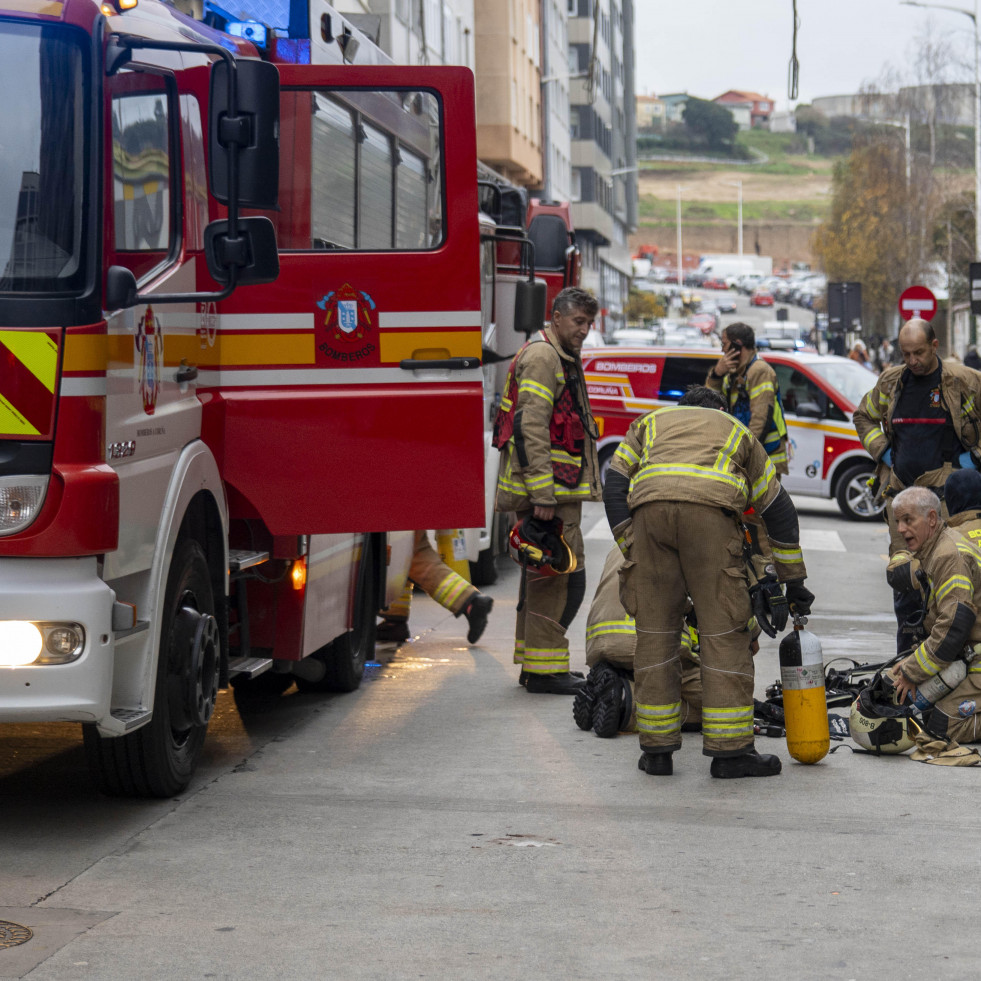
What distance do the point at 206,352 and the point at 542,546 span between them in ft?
7.69

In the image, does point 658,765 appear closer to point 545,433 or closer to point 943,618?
point 943,618

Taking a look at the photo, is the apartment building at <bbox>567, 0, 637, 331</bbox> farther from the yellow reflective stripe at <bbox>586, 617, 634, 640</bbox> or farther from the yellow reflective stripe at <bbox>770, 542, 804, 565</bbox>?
the yellow reflective stripe at <bbox>770, 542, 804, 565</bbox>

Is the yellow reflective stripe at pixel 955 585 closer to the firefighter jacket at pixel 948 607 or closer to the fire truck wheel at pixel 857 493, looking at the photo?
the firefighter jacket at pixel 948 607

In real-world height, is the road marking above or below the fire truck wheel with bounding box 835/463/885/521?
below

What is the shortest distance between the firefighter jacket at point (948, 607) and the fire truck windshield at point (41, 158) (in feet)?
12.5

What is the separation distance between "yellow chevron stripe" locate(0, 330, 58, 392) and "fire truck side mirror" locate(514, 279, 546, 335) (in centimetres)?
514

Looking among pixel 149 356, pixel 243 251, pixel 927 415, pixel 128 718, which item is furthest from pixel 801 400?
pixel 128 718

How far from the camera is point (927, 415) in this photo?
373 inches

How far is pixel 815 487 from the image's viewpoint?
1920 centimetres

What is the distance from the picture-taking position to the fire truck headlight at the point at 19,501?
5.29m

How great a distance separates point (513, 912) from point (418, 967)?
1.86ft

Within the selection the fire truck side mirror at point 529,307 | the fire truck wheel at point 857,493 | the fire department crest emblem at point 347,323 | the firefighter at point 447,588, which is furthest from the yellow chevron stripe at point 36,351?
the fire truck wheel at point 857,493

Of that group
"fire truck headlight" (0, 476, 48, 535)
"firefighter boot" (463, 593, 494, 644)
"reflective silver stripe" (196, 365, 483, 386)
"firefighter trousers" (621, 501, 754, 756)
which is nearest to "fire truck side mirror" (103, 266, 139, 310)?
"fire truck headlight" (0, 476, 48, 535)

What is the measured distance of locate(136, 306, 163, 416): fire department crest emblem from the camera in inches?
230
